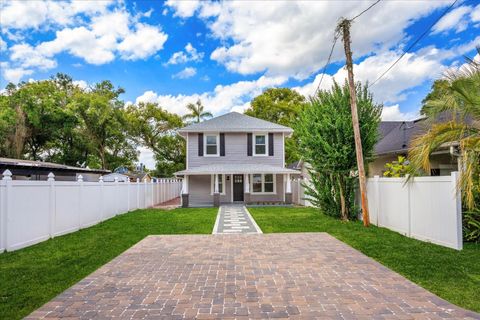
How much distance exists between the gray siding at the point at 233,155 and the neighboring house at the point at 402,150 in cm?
597

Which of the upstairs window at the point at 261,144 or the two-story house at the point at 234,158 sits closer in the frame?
the two-story house at the point at 234,158

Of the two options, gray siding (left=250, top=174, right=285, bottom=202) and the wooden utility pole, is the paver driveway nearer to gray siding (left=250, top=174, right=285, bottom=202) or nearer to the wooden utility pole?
the wooden utility pole

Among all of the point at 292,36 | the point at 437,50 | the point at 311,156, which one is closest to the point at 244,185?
the point at 311,156

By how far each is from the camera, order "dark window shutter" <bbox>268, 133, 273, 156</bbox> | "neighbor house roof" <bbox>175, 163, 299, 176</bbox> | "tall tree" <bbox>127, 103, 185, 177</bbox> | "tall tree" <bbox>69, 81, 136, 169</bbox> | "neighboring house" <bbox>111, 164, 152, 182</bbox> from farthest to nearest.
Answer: "tall tree" <bbox>127, 103, 185, 177</bbox>, "tall tree" <bbox>69, 81, 136, 169</bbox>, "neighboring house" <bbox>111, 164, 152, 182</bbox>, "dark window shutter" <bbox>268, 133, 273, 156</bbox>, "neighbor house roof" <bbox>175, 163, 299, 176</bbox>

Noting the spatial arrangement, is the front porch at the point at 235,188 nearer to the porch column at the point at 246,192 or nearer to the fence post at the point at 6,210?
the porch column at the point at 246,192

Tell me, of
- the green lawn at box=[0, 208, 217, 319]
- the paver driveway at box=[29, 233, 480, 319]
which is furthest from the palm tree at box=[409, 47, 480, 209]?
the green lawn at box=[0, 208, 217, 319]

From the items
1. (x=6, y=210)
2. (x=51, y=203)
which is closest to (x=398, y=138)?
(x=51, y=203)

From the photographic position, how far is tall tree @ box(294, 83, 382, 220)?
427 inches

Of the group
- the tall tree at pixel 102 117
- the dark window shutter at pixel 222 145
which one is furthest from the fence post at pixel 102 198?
the tall tree at pixel 102 117

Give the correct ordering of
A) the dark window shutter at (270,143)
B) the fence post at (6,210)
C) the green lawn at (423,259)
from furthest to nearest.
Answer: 1. the dark window shutter at (270,143)
2. the fence post at (6,210)
3. the green lawn at (423,259)

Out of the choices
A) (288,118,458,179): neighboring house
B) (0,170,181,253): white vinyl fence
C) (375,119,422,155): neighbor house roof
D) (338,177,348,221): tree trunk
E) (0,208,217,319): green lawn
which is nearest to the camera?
(0,208,217,319): green lawn

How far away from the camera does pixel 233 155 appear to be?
19.8m

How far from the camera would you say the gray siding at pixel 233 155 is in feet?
64.5

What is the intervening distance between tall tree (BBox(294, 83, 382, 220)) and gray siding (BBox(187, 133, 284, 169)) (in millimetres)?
7794
